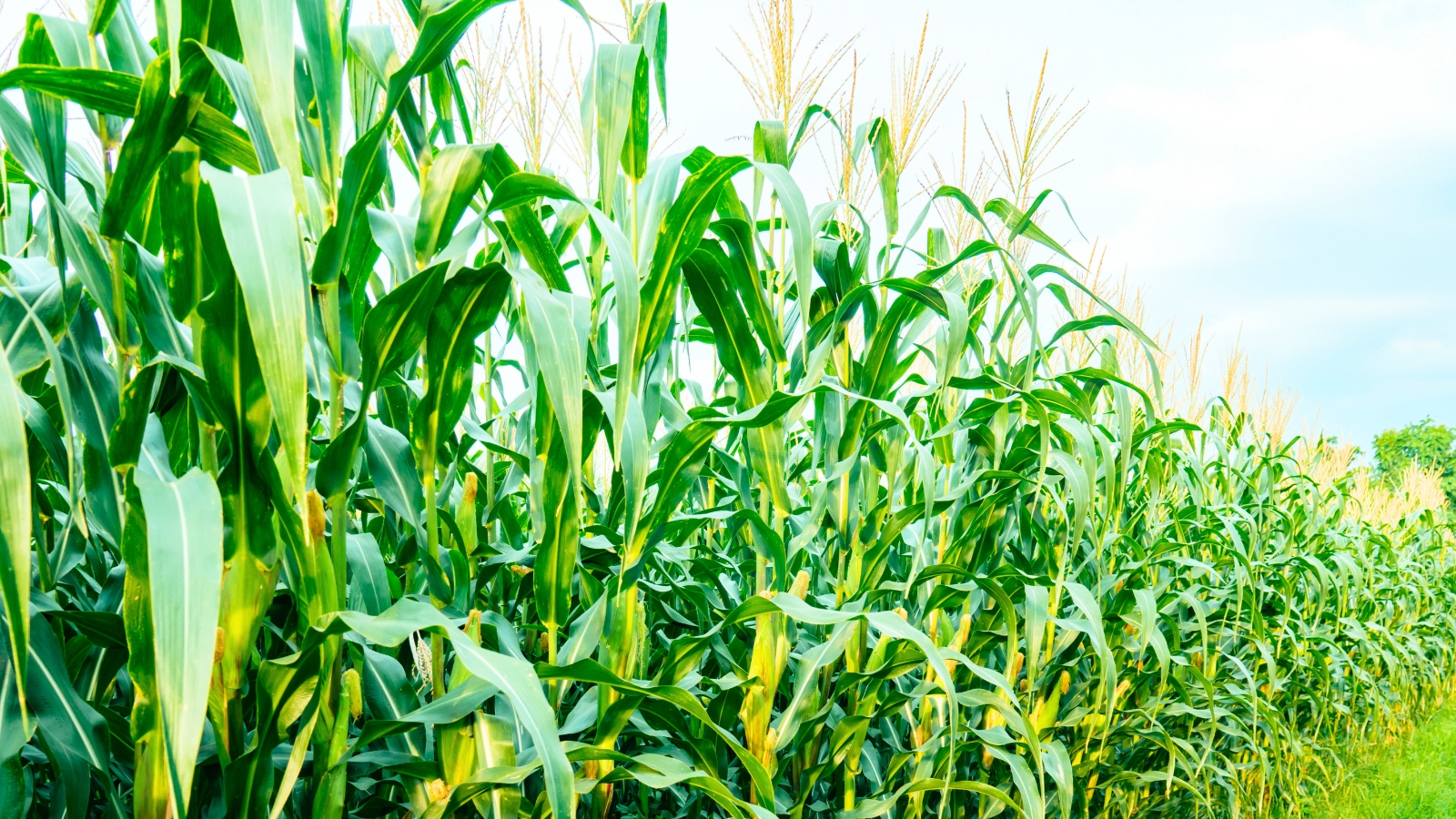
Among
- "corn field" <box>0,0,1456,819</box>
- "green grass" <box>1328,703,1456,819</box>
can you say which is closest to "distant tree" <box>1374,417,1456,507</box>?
"green grass" <box>1328,703,1456,819</box>

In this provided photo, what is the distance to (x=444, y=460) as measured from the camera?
39.3 inches

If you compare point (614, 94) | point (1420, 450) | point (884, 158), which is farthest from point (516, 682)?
point (1420, 450)

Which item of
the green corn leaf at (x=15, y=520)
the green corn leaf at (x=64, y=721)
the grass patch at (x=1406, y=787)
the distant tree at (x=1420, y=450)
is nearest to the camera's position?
the green corn leaf at (x=15, y=520)

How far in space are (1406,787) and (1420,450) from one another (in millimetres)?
23963

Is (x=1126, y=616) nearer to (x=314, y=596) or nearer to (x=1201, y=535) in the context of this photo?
(x=1201, y=535)

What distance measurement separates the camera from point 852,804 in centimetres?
135

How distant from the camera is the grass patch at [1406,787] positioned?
302 cm

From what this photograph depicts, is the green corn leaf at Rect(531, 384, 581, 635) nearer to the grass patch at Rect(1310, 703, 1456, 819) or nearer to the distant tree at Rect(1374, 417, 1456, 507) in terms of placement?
the grass patch at Rect(1310, 703, 1456, 819)

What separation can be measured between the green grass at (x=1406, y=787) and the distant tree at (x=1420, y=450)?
1979 cm

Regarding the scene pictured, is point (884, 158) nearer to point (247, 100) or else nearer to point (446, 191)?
point (446, 191)

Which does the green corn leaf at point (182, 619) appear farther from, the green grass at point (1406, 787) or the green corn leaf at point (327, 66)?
the green grass at point (1406, 787)

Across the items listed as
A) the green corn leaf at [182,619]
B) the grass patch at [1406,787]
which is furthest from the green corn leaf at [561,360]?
the grass patch at [1406,787]

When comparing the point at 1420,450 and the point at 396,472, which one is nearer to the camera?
the point at 396,472

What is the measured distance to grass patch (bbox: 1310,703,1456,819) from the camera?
3020mm
